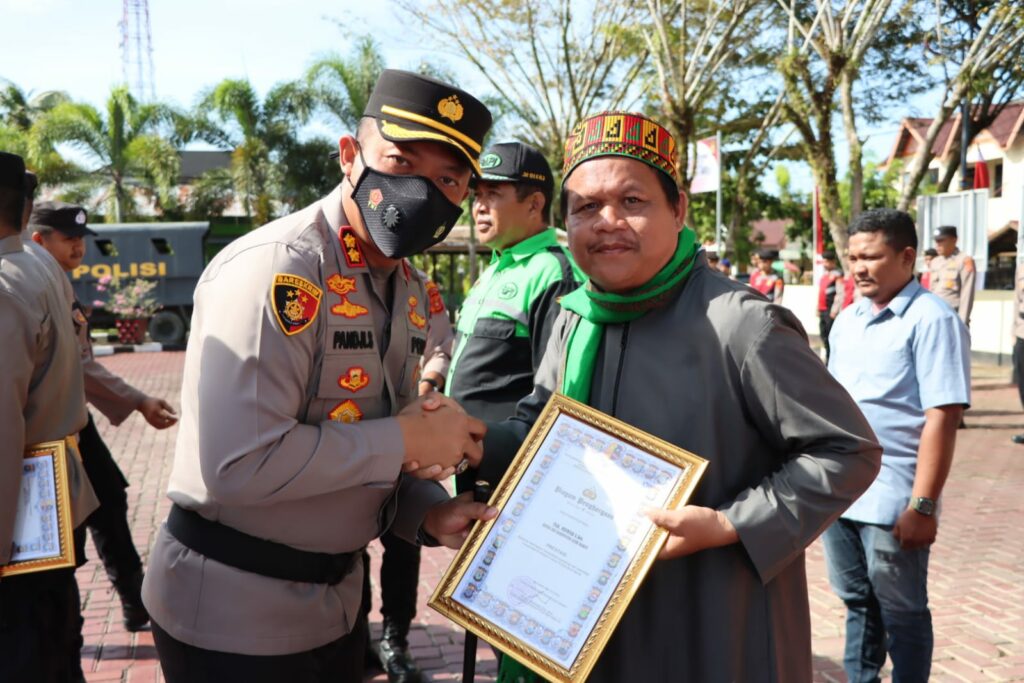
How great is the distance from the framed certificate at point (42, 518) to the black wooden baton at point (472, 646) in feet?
4.07

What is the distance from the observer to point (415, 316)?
84.8 inches

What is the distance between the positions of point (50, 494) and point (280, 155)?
1047 inches

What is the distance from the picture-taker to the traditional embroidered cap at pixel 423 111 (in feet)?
6.10

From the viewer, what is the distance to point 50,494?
7.88ft

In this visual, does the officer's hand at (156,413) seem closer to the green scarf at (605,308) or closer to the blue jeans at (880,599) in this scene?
the green scarf at (605,308)

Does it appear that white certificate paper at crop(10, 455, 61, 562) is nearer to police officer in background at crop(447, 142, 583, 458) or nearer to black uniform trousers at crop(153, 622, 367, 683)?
black uniform trousers at crop(153, 622, 367, 683)

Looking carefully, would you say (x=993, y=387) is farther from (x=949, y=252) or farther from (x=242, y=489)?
(x=242, y=489)

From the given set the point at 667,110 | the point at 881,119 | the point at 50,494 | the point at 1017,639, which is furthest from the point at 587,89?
the point at 50,494

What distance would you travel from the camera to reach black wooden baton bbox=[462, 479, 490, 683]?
1.90 m

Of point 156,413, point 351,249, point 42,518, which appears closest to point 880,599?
point 351,249

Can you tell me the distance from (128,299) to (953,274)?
17.5 m

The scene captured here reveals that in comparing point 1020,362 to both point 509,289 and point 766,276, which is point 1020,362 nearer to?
point 766,276

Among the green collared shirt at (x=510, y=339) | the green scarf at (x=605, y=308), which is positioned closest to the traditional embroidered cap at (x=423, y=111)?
the green scarf at (x=605, y=308)

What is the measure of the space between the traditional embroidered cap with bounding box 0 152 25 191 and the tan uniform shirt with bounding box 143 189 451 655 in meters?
1.16
